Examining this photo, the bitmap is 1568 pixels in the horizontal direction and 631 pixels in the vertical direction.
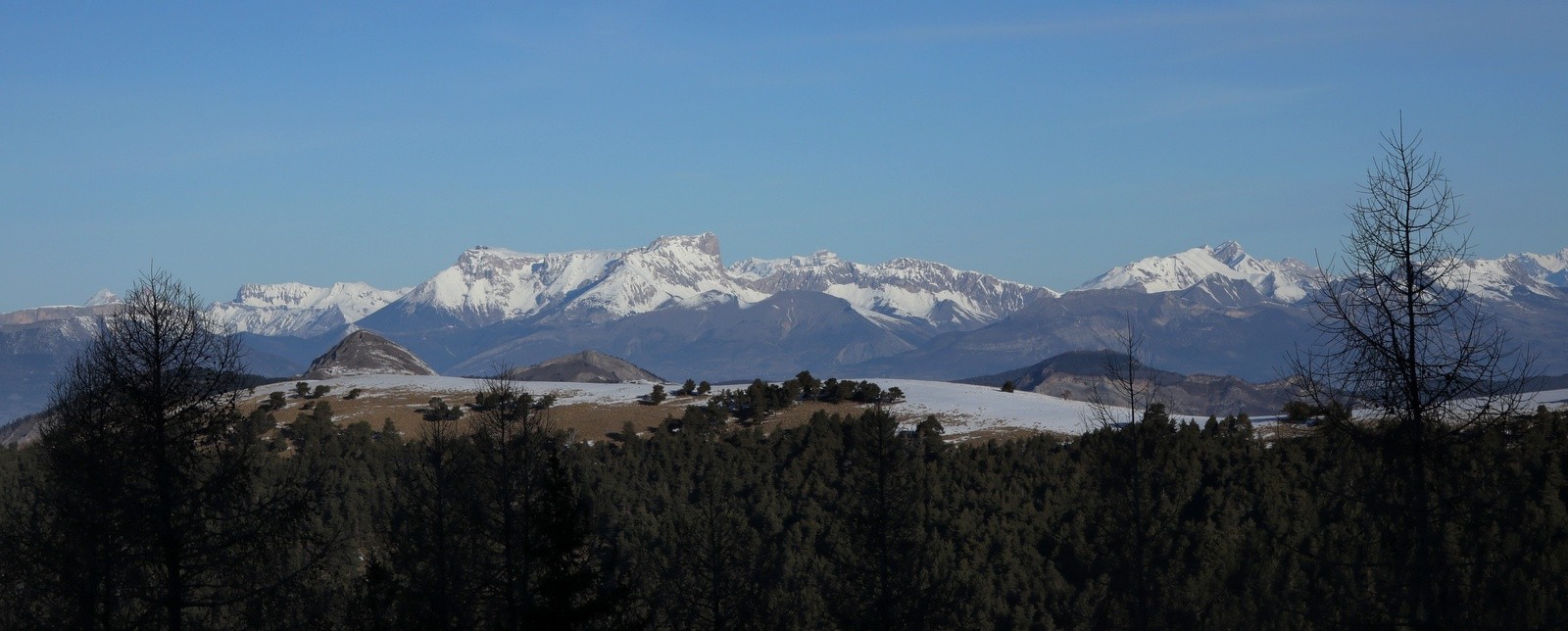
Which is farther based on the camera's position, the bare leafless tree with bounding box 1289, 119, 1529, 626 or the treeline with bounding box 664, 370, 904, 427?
the treeline with bounding box 664, 370, 904, 427

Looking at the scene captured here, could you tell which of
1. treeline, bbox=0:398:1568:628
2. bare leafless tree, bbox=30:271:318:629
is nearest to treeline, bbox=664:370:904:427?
treeline, bbox=0:398:1568:628

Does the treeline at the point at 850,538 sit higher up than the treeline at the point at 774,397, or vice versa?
the treeline at the point at 774,397

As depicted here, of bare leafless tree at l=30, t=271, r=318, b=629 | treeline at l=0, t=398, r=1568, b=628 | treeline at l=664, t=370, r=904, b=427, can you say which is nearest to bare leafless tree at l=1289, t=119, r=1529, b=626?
treeline at l=0, t=398, r=1568, b=628

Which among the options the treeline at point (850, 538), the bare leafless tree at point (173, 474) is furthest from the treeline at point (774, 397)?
the bare leafless tree at point (173, 474)

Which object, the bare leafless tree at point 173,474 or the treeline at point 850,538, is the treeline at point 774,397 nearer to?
the treeline at point 850,538

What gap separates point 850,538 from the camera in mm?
43625

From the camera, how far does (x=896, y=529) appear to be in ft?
137

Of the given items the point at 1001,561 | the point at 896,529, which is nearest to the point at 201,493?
the point at 896,529

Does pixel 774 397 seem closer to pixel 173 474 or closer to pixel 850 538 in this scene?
pixel 850 538

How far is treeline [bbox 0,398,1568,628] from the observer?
2822 cm

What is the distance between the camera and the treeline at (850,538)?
92.6ft

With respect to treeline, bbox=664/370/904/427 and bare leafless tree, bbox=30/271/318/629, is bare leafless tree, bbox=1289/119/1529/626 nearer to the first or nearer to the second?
bare leafless tree, bbox=30/271/318/629

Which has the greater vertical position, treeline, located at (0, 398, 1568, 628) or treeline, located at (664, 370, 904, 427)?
treeline, located at (664, 370, 904, 427)

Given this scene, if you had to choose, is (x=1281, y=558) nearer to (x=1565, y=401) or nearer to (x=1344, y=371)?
(x=1344, y=371)
